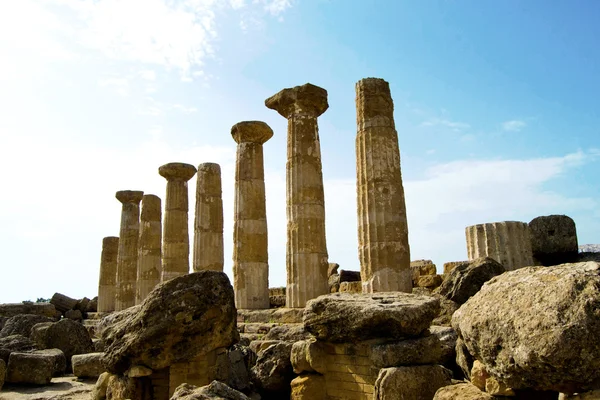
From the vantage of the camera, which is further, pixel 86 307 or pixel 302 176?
pixel 86 307

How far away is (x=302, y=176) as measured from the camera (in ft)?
47.7

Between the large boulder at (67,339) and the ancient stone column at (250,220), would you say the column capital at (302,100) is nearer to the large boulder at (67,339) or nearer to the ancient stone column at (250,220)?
the ancient stone column at (250,220)

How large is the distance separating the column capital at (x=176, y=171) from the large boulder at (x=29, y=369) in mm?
11142

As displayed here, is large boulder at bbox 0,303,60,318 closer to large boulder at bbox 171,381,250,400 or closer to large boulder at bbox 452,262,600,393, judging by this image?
large boulder at bbox 171,381,250,400

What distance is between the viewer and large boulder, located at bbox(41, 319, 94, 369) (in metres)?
13.5

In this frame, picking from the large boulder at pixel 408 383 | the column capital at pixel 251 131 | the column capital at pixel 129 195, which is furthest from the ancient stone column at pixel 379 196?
the column capital at pixel 129 195

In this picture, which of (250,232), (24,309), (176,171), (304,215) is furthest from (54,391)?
(24,309)

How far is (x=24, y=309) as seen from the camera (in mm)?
22781

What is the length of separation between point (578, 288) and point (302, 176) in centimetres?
1080

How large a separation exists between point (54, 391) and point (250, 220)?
813cm

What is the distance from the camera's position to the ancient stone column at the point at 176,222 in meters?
21.0

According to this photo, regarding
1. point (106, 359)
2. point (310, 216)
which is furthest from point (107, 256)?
point (106, 359)

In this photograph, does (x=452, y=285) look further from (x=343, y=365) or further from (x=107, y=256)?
(x=107, y=256)

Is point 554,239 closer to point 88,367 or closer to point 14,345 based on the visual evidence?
point 88,367
